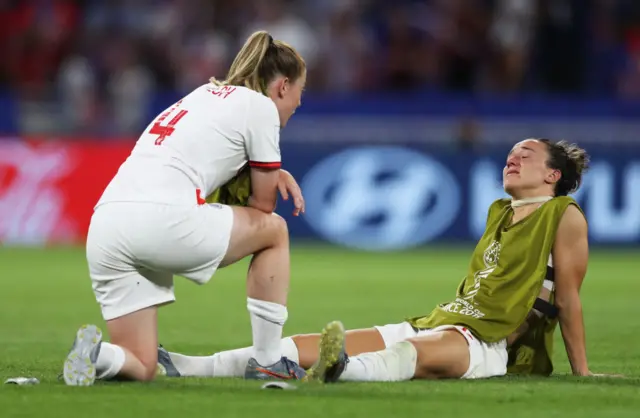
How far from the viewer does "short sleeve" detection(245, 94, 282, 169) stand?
18.1 feet

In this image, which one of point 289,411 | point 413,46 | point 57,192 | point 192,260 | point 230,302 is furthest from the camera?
point 413,46

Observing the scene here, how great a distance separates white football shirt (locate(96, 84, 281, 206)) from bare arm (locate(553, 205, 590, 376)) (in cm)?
145

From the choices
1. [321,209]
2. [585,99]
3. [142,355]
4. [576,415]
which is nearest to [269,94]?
[142,355]

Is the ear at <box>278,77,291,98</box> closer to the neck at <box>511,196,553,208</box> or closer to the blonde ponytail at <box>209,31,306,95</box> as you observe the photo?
the blonde ponytail at <box>209,31,306,95</box>

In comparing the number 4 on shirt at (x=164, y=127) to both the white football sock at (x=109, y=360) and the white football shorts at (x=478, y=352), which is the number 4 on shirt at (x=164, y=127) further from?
the white football shorts at (x=478, y=352)

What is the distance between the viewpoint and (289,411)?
15.3 ft

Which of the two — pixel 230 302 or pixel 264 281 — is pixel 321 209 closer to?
pixel 230 302

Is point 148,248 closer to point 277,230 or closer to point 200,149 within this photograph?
point 200,149

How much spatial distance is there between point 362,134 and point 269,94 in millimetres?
11131

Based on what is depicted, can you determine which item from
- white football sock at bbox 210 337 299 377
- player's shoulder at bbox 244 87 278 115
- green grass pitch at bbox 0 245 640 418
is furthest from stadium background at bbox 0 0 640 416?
player's shoulder at bbox 244 87 278 115

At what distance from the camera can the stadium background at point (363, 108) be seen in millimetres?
16094

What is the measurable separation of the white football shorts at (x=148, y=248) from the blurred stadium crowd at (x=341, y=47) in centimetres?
1192

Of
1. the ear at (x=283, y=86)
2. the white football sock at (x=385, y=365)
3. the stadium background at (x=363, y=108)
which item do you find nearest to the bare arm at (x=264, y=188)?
the ear at (x=283, y=86)

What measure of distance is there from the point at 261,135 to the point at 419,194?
10.8 metres
